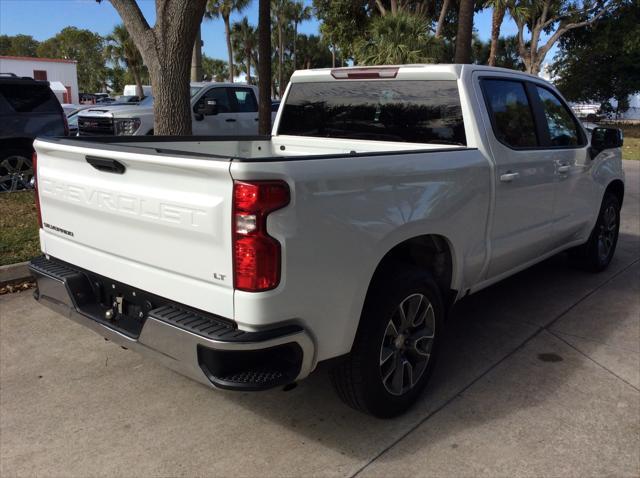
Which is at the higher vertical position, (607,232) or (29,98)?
(29,98)

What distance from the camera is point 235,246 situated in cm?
235

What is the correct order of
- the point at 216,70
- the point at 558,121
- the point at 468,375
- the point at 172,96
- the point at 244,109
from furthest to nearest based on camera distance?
the point at 216,70 < the point at 244,109 < the point at 172,96 < the point at 558,121 < the point at 468,375

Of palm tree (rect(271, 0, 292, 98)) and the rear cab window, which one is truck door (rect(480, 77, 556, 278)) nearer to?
the rear cab window

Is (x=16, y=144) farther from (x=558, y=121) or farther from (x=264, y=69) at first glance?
(x=558, y=121)

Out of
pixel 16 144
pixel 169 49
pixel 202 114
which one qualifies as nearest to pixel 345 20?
pixel 202 114

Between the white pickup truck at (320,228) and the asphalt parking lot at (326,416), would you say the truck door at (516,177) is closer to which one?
the white pickup truck at (320,228)

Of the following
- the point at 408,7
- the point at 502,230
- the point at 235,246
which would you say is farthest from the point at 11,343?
the point at 408,7

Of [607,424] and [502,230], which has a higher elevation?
[502,230]

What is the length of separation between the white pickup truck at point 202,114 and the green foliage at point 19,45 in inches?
4347

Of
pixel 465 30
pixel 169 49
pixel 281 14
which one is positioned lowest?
pixel 169 49

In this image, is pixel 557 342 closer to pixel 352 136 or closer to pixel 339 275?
pixel 352 136

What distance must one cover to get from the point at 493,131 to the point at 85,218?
2513mm

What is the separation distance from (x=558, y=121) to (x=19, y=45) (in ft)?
405

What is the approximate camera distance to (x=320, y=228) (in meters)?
2.48
